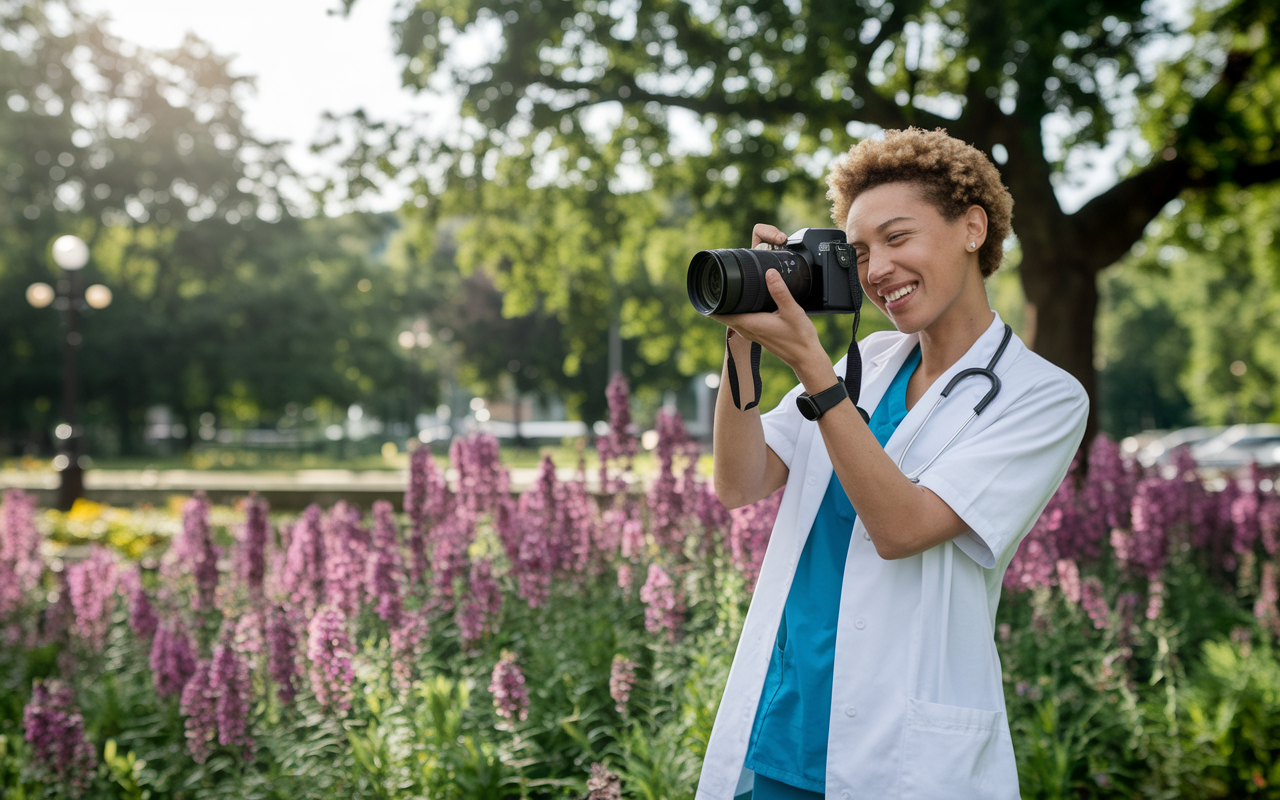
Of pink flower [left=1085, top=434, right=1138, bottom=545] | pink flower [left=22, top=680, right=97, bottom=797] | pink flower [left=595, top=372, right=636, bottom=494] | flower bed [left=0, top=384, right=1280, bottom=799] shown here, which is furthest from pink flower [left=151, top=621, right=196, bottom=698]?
pink flower [left=1085, top=434, right=1138, bottom=545]

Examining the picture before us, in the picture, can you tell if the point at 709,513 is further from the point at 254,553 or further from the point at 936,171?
the point at 936,171

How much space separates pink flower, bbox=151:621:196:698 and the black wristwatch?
329cm

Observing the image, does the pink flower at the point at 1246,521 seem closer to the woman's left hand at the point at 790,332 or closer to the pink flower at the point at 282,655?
the woman's left hand at the point at 790,332

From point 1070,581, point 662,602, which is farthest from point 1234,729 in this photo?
point 662,602

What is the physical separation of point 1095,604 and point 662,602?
197cm

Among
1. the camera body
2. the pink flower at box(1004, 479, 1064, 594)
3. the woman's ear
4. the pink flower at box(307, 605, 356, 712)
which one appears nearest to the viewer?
the camera body

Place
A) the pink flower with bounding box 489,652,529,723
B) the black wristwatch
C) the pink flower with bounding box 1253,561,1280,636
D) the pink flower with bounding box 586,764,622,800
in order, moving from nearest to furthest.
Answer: the black wristwatch
the pink flower with bounding box 586,764,622,800
the pink flower with bounding box 489,652,529,723
the pink flower with bounding box 1253,561,1280,636

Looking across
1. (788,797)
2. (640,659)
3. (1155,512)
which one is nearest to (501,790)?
(640,659)

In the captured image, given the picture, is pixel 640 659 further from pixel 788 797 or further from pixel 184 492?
pixel 184 492

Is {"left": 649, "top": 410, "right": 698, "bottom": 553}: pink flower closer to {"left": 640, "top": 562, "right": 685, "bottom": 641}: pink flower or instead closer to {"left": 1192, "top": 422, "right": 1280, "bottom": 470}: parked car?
{"left": 640, "top": 562, "right": 685, "bottom": 641}: pink flower

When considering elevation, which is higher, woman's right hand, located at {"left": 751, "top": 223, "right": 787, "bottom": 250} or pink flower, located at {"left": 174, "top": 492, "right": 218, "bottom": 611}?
woman's right hand, located at {"left": 751, "top": 223, "right": 787, "bottom": 250}

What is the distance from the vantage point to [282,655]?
348cm

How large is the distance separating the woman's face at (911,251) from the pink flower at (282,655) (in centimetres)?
274

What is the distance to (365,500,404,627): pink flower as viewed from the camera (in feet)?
12.2
